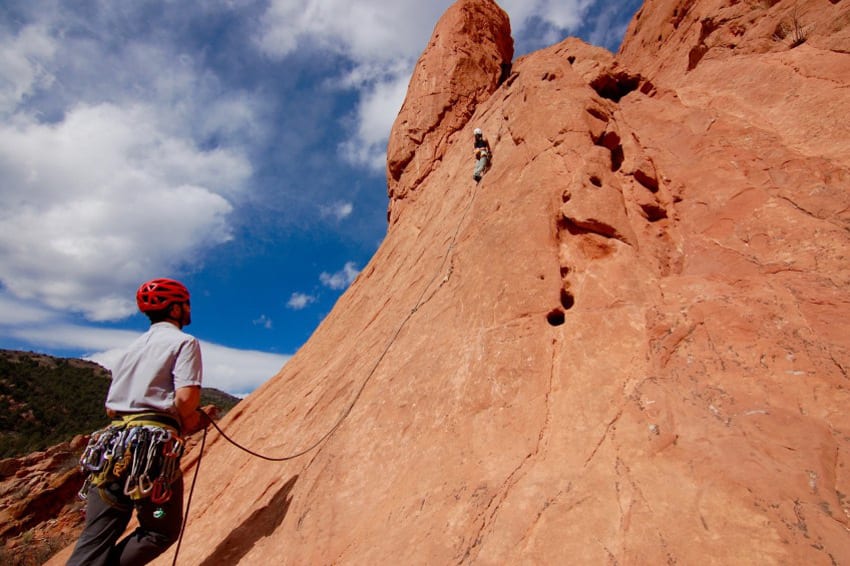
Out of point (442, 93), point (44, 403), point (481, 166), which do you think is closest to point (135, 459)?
point (481, 166)

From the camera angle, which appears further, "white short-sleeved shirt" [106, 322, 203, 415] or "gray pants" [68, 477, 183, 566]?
"white short-sleeved shirt" [106, 322, 203, 415]

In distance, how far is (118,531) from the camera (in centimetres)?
365

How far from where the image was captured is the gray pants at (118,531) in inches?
138

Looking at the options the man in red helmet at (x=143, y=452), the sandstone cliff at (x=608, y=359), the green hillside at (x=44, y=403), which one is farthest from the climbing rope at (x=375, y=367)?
the green hillside at (x=44, y=403)

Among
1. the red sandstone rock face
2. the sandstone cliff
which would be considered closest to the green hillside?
the red sandstone rock face

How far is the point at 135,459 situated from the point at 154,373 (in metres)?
0.69

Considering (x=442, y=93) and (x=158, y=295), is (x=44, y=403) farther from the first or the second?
(x=158, y=295)

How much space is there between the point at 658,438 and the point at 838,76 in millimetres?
6238

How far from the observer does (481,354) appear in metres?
4.97

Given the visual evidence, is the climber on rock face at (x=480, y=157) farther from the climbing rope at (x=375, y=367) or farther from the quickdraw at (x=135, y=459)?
the quickdraw at (x=135, y=459)

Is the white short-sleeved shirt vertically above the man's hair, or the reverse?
the man's hair

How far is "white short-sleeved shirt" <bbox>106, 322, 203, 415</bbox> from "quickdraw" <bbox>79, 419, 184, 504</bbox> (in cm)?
17

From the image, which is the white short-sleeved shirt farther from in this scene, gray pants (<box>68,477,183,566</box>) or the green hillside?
the green hillside

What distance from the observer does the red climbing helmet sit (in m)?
4.24
